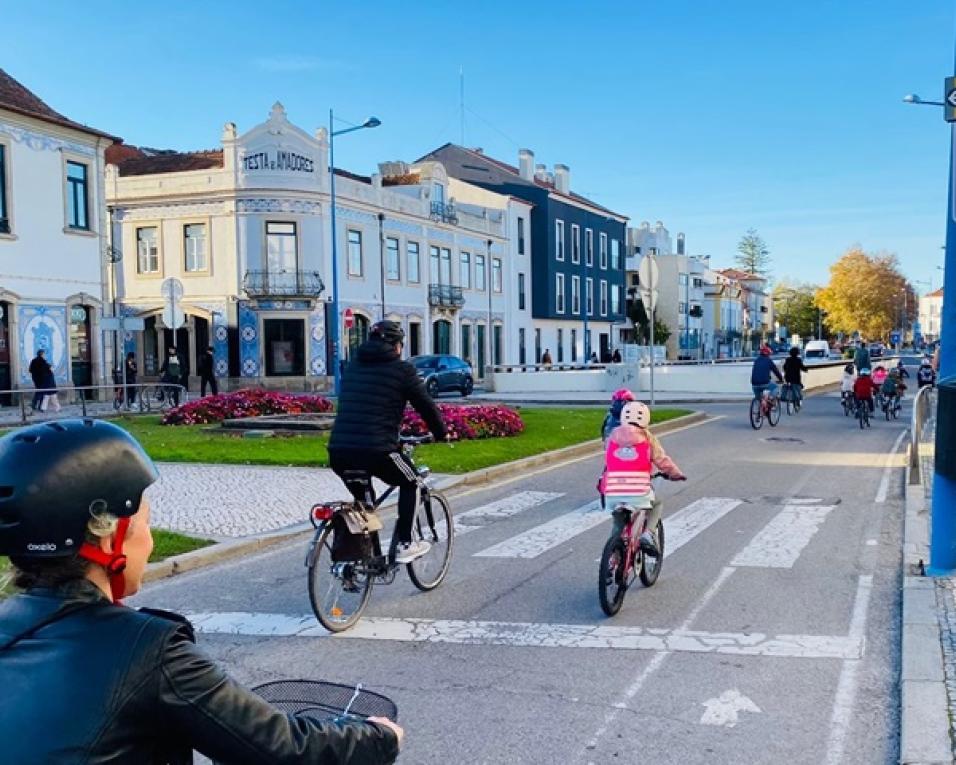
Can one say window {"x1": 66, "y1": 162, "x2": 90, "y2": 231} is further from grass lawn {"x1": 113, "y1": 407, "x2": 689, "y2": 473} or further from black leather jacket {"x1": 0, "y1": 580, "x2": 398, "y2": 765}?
black leather jacket {"x1": 0, "y1": 580, "x2": 398, "y2": 765}

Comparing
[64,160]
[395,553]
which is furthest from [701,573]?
[64,160]

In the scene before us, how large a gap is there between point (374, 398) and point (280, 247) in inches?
1392

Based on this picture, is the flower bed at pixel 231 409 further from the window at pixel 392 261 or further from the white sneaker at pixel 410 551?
the window at pixel 392 261

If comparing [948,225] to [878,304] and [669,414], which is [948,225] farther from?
[878,304]

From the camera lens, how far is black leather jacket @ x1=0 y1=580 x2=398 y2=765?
1.66m

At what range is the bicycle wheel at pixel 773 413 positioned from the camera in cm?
2139

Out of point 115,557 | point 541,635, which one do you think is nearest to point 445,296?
point 541,635

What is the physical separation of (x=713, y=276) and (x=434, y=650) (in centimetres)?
11722

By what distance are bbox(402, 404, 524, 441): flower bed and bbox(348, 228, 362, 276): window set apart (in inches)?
1005

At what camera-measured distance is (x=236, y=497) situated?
11.5 m

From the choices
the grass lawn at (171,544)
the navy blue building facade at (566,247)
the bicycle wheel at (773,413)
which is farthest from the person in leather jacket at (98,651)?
the navy blue building facade at (566,247)

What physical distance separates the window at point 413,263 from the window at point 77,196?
2037cm

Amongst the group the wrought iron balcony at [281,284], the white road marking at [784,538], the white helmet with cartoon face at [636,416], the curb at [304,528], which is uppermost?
the wrought iron balcony at [281,284]

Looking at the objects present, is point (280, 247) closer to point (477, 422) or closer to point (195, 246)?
point (195, 246)
